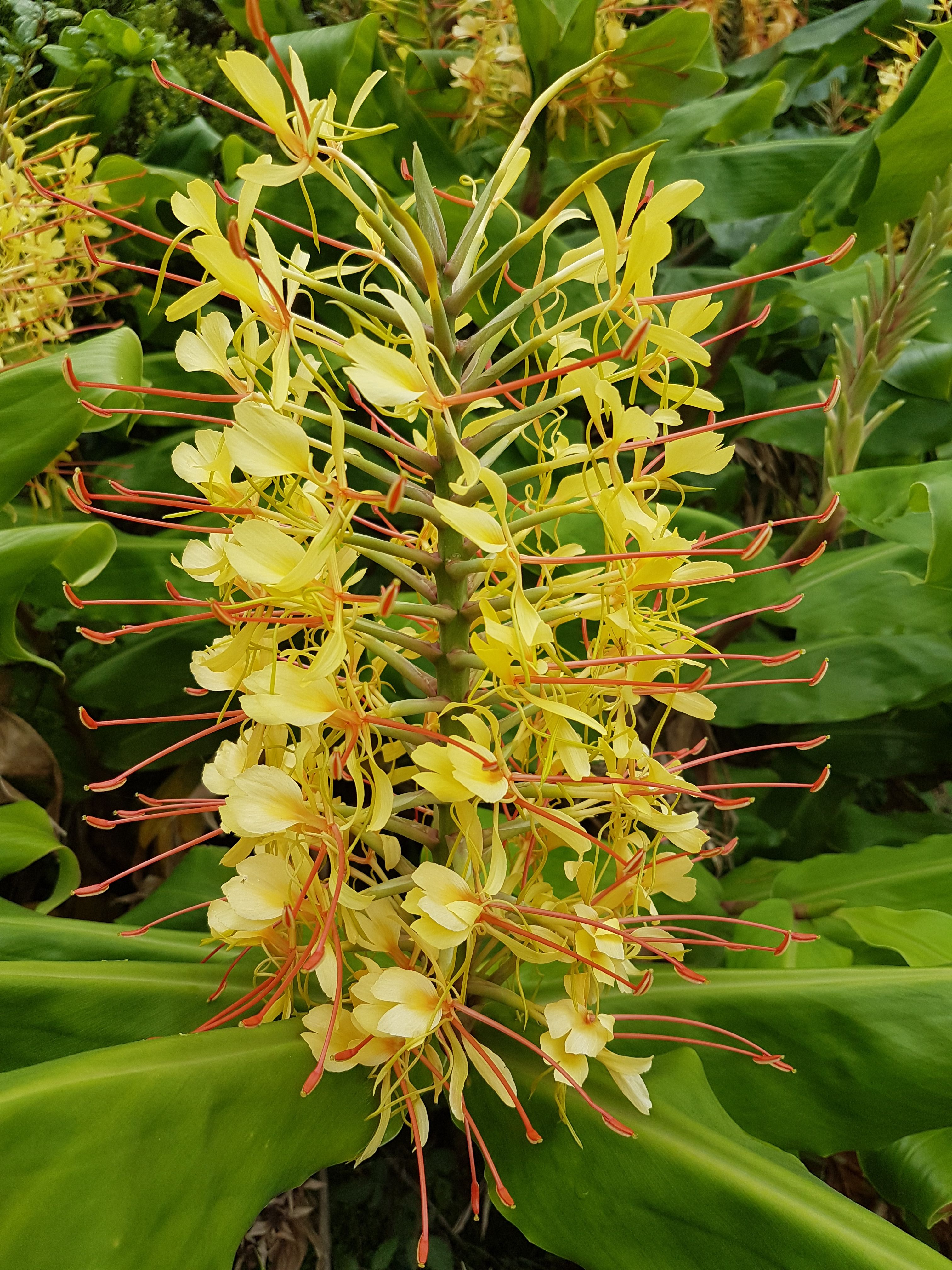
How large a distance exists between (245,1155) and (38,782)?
2.68 feet

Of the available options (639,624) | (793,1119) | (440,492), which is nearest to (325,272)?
(440,492)

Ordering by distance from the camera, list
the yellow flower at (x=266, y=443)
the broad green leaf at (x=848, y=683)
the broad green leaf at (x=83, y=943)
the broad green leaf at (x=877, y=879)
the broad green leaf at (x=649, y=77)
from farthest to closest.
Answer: the broad green leaf at (x=649, y=77) < the broad green leaf at (x=848, y=683) < the broad green leaf at (x=877, y=879) < the broad green leaf at (x=83, y=943) < the yellow flower at (x=266, y=443)

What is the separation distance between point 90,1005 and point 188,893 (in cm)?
28

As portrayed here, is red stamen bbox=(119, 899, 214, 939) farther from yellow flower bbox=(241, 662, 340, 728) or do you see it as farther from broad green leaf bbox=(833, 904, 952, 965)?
broad green leaf bbox=(833, 904, 952, 965)

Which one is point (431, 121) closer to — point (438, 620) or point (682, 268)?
point (682, 268)

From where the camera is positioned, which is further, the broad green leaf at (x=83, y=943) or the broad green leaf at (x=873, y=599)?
the broad green leaf at (x=873, y=599)

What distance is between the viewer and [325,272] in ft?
1.98

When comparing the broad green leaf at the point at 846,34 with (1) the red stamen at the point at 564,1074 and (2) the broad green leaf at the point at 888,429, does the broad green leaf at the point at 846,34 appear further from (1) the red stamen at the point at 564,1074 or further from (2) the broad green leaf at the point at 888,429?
(1) the red stamen at the point at 564,1074

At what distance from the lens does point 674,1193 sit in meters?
0.57

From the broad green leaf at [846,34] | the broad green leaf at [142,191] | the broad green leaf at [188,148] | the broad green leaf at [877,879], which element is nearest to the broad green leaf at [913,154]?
the broad green leaf at [846,34]

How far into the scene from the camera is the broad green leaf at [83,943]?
29.2 inches

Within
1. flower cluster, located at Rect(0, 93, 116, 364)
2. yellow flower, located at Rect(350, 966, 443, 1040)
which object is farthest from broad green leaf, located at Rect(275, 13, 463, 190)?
yellow flower, located at Rect(350, 966, 443, 1040)

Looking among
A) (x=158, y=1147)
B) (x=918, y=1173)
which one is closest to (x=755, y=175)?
(x=918, y=1173)

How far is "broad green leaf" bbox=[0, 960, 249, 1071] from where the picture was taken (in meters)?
0.64
